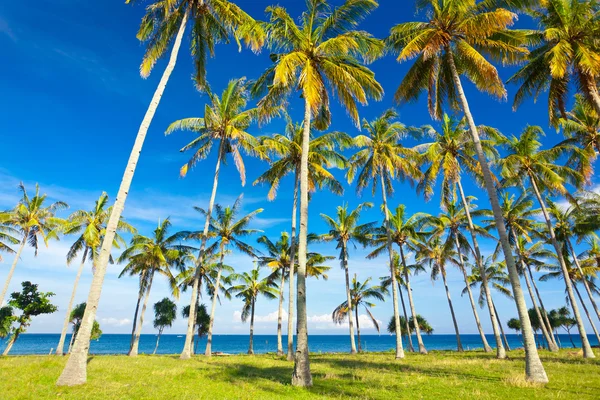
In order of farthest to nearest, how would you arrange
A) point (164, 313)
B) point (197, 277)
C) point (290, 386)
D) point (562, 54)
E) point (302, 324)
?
point (164, 313)
point (197, 277)
point (562, 54)
point (302, 324)
point (290, 386)

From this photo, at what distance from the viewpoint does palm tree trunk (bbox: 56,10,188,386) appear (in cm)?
861

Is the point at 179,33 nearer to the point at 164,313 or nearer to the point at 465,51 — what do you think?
the point at 465,51

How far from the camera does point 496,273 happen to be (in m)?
34.1

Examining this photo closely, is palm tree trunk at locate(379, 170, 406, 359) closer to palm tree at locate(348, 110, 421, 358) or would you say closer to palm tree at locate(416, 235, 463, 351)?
palm tree at locate(348, 110, 421, 358)

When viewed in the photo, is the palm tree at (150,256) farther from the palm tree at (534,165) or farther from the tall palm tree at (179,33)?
the palm tree at (534,165)

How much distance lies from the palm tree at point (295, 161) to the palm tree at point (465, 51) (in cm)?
597

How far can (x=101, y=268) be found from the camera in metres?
9.63

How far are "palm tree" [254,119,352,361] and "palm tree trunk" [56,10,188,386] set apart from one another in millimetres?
8206

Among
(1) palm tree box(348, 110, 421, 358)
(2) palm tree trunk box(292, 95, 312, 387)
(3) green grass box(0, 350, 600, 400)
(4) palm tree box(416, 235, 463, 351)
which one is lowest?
(3) green grass box(0, 350, 600, 400)

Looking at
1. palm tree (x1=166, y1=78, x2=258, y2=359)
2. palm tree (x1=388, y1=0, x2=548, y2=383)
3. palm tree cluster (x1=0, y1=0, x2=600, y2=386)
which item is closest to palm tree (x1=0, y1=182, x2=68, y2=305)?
Answer: palm tree cluster (x1=0, y1=0, x2=600, y2=386)

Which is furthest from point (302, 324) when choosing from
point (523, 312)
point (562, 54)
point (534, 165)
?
point (534, 165)

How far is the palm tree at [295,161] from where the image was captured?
19555 millimetres

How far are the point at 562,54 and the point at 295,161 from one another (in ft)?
48.9

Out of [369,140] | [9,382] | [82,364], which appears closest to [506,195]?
[369,140]
